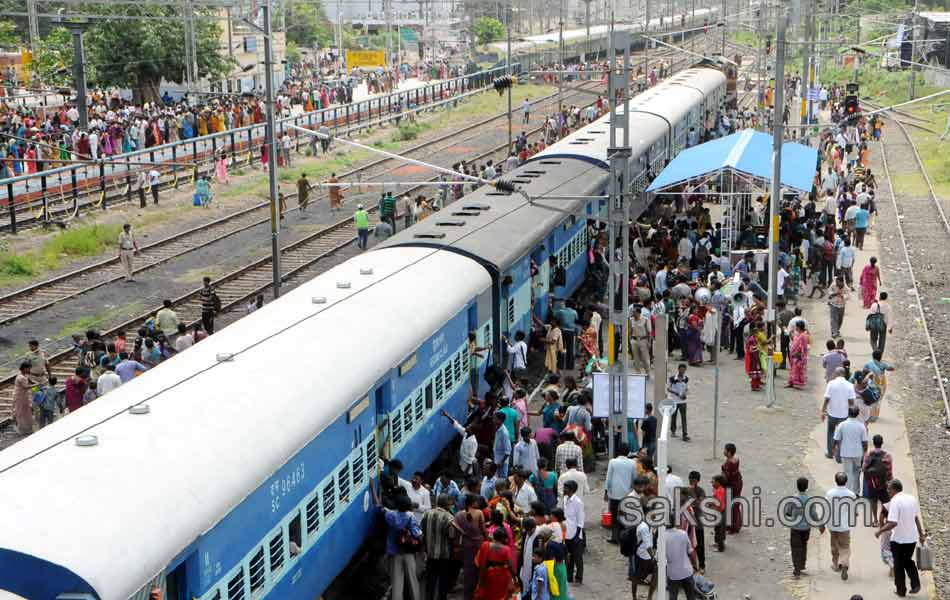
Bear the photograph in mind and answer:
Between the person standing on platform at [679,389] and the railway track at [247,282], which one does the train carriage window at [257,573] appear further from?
the railway track at [247,282]

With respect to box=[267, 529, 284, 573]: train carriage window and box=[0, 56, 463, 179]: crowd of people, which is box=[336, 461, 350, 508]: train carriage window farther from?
box=[0, 56, 463, 179]: crowd of people

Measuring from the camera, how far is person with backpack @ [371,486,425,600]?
12.6m

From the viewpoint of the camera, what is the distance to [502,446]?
15.3 meters

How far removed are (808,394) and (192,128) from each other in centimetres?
2714

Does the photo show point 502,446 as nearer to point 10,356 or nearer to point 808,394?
point 808,394

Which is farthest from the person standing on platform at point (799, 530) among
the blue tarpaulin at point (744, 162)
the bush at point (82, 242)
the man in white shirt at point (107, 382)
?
the bush at point (82, 242)

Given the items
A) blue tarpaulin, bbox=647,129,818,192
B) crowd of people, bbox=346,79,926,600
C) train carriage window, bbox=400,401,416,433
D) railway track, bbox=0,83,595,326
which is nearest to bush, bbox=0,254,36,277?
railway track, bbox=0,83,595,326

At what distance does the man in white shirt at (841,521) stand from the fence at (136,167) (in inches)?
550

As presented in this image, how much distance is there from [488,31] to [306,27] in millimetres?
16247

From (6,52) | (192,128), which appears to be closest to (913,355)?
(192,128)

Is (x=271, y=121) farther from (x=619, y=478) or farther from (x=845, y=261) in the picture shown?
(x=845, y=261)

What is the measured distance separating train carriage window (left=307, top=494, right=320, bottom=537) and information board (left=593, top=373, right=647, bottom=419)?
17.7 feet

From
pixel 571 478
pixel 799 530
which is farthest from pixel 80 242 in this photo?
pixel 799 530

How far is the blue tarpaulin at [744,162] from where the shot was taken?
85.9 ft
